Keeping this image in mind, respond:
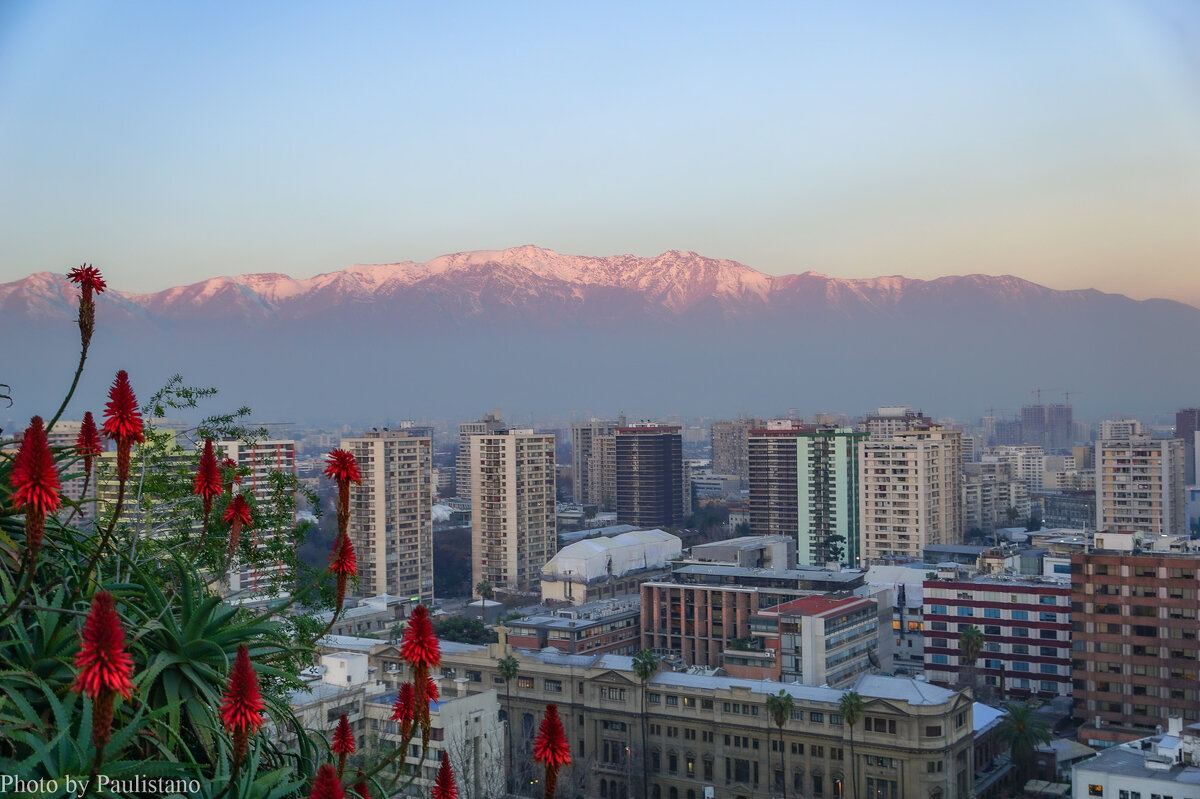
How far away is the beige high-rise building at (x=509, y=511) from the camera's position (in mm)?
25406

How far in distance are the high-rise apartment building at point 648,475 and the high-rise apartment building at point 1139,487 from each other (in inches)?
563

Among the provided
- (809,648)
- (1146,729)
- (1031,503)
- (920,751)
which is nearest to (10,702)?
(920,751)

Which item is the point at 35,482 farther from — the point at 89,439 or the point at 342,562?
the point at 342,562

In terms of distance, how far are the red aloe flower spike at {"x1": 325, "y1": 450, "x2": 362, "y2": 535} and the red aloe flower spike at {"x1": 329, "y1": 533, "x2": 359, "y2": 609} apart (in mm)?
41

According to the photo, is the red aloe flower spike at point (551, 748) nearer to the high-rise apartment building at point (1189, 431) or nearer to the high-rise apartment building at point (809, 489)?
the high-rise apartment building at point (809, 489)

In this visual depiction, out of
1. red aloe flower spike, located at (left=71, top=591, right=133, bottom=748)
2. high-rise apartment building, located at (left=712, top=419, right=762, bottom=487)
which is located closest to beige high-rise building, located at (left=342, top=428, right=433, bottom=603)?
red aloe flower spike, located at (left=71, top=591, right=133, bottom=748)

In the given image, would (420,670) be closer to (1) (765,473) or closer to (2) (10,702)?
(2) (10,702)

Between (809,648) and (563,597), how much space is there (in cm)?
883

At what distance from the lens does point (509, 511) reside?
83.6 feet

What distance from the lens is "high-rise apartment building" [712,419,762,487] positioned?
1976 inches

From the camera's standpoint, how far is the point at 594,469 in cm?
4234

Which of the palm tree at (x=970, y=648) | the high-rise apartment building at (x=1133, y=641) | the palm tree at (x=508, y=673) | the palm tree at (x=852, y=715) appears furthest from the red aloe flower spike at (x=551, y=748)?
the palm tree at (x=970, y=648)

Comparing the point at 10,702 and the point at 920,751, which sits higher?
the point at 10,702

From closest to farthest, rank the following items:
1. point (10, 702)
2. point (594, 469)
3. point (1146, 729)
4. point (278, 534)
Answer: point (10, 702) < point (278, 534) < point (1146, 729) < point (594, 469)
